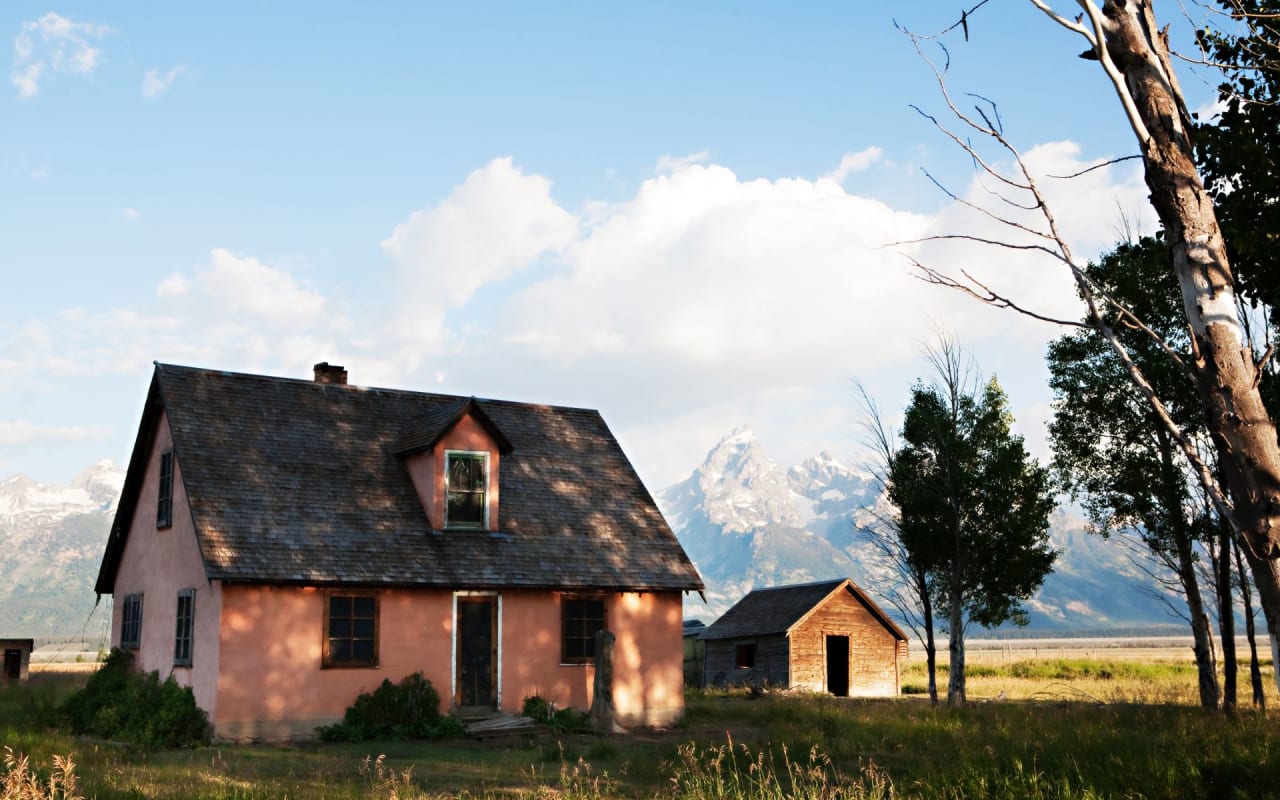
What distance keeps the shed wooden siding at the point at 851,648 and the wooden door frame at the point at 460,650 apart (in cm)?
2092

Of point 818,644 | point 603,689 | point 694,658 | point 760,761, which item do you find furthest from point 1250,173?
point 694,658

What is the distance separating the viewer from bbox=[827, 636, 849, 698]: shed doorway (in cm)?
4534

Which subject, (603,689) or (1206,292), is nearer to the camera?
(1206,292)

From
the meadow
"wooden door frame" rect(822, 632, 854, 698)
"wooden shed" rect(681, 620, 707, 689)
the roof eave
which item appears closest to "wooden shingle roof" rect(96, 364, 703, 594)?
the roof eave

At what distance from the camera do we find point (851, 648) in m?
45.1

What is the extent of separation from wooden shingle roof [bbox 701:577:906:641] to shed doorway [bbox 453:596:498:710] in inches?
822

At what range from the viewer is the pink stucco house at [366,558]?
22.4 meters

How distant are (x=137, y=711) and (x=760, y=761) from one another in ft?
53.5

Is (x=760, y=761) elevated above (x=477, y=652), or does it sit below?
below

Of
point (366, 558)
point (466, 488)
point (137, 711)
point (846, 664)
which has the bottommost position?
point (846, 664)

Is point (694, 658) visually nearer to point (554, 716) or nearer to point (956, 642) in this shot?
point (956, 642)

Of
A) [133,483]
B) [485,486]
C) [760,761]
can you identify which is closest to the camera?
[760,761]

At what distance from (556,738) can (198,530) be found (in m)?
8.01

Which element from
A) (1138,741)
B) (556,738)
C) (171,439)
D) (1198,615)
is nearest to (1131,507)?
(1198,615)
